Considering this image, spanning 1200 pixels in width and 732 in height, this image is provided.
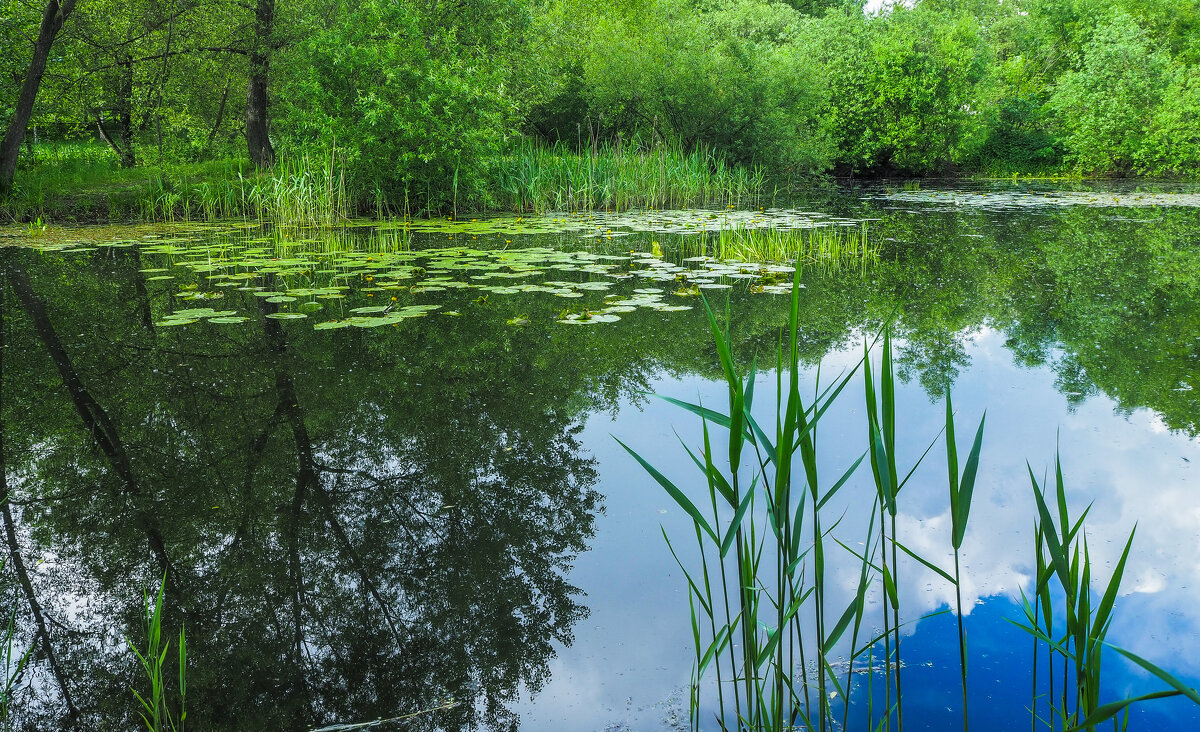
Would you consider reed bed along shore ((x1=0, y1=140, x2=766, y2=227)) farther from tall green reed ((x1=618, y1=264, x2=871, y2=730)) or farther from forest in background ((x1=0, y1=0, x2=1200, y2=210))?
tall green reed ((x1=618, y1=264, x2=871, y2=730))

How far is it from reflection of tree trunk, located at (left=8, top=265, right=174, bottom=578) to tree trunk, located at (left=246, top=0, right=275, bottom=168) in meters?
8.12

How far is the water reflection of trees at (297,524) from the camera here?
1640mm

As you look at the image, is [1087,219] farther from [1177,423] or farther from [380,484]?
[380,484]

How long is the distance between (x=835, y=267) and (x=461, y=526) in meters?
5.15

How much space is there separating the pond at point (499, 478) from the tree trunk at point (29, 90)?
16.7 feet

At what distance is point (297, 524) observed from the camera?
228 cm

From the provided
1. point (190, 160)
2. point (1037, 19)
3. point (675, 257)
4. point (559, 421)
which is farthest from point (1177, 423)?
point (1037, 19)

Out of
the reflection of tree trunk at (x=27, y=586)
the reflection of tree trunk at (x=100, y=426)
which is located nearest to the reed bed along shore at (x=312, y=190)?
the reflection of tree trunk at (x=100, y=426)

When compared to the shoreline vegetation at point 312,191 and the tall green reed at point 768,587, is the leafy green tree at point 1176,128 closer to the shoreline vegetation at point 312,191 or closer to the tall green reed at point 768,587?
the shoreline vegetation at point 312,191

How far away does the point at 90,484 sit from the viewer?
2.52 metres

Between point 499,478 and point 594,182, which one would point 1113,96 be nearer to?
point 594,182

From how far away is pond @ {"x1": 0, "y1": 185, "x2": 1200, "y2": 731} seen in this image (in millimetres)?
1653

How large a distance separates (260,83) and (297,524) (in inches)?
497

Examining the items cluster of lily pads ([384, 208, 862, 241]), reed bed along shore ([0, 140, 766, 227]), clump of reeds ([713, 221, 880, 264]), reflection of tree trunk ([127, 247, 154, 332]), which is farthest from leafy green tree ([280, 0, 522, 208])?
clump of reeds ([713, 221, 880, 264])
